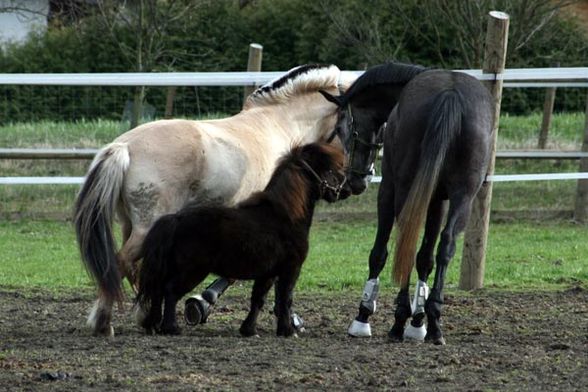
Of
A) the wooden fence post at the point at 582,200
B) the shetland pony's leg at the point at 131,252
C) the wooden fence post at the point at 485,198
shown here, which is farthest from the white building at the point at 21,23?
the shetland pony's leg at the point at 131,252

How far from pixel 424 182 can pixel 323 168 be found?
2.99ft

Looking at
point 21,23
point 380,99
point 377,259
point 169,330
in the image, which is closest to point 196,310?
point 169,330

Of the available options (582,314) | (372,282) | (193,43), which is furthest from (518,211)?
(193,43)

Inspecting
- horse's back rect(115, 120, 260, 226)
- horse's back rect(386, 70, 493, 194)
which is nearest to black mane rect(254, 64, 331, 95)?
horse's back rect(115, 120, 260, 226)

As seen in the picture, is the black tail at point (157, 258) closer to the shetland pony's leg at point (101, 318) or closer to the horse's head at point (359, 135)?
the shetland pony's leg at point (101, 318)

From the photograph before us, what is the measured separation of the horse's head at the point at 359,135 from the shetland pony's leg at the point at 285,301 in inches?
45.3

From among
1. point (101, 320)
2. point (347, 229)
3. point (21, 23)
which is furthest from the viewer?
point (21, 23)

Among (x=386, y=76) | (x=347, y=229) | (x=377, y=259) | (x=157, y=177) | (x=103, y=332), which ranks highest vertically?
(x=386, y=76)

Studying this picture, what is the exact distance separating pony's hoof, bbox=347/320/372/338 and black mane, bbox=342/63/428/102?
5.53 ft

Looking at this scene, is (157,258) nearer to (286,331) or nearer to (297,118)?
(286,331)

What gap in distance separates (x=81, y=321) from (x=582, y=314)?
11.2 feet

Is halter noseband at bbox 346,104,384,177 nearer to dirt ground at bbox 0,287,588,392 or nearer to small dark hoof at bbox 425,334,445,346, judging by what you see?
dirt ground at bbox 0,287,588,392

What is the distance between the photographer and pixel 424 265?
7.00m

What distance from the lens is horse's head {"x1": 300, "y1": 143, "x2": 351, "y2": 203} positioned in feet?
23.0
